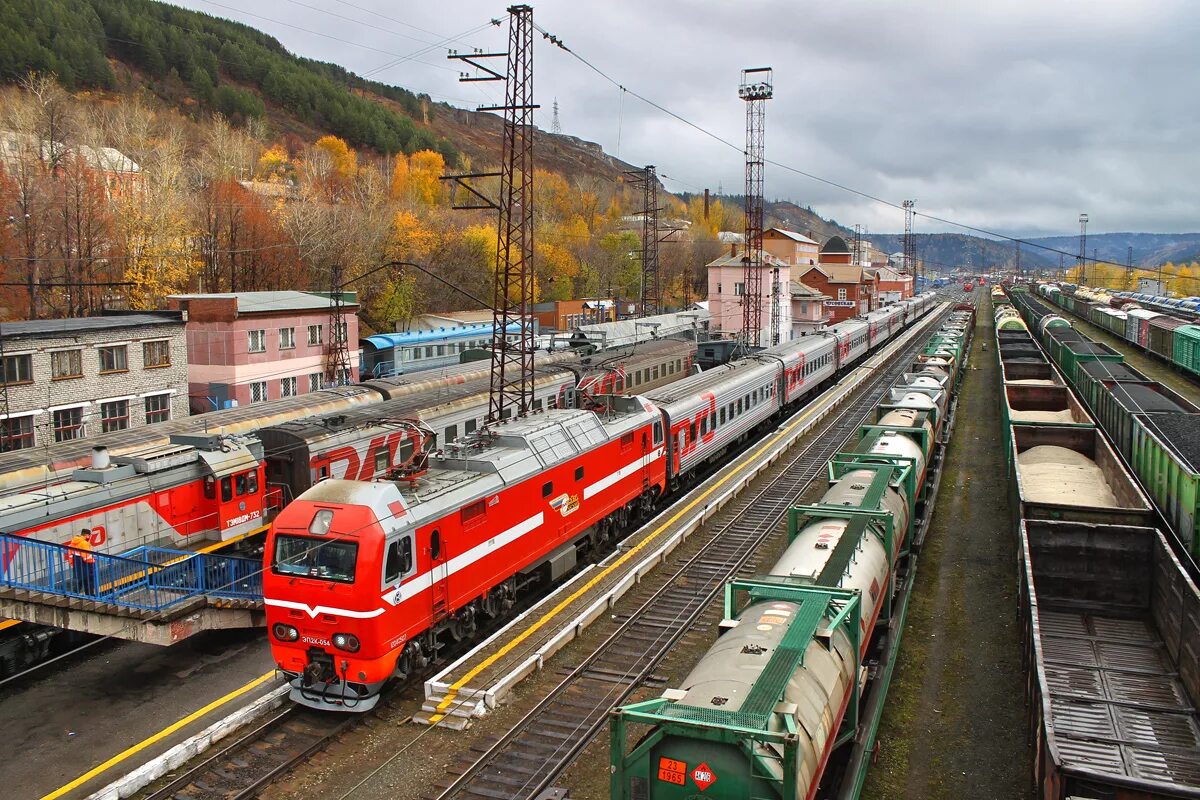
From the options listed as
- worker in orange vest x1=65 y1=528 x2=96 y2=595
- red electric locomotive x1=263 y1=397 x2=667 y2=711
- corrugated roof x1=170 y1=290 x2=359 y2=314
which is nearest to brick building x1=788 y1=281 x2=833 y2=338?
corrugated roof x1=170 y1=290 x2=359 y2=314

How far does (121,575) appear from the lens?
16.1 m

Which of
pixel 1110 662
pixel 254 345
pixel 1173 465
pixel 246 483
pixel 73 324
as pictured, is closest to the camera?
pixel 1110 662

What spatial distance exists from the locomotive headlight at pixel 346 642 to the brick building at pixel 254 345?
25816mm

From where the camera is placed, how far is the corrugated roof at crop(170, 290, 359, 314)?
3697cm

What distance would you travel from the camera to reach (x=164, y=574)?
630 inches

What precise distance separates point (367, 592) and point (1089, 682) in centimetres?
1118

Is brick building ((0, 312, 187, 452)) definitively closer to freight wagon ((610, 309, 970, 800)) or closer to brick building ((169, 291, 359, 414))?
brick building ((169, 291, 359, 414))

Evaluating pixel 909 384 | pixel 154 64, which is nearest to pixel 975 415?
pixel 909 384

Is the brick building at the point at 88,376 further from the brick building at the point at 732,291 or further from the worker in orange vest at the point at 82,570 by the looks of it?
the brick building at the point at 732,291

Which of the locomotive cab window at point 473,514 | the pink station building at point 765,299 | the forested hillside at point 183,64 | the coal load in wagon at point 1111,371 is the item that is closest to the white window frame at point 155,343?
the locomotive cab window at point 473,514

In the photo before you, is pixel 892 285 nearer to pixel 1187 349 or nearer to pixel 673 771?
pixel 1187 349

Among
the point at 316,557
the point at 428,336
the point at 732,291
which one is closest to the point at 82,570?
the point at 316,557

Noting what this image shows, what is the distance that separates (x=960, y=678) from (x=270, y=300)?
34252mm

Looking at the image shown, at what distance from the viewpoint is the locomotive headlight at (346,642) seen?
505 inches
